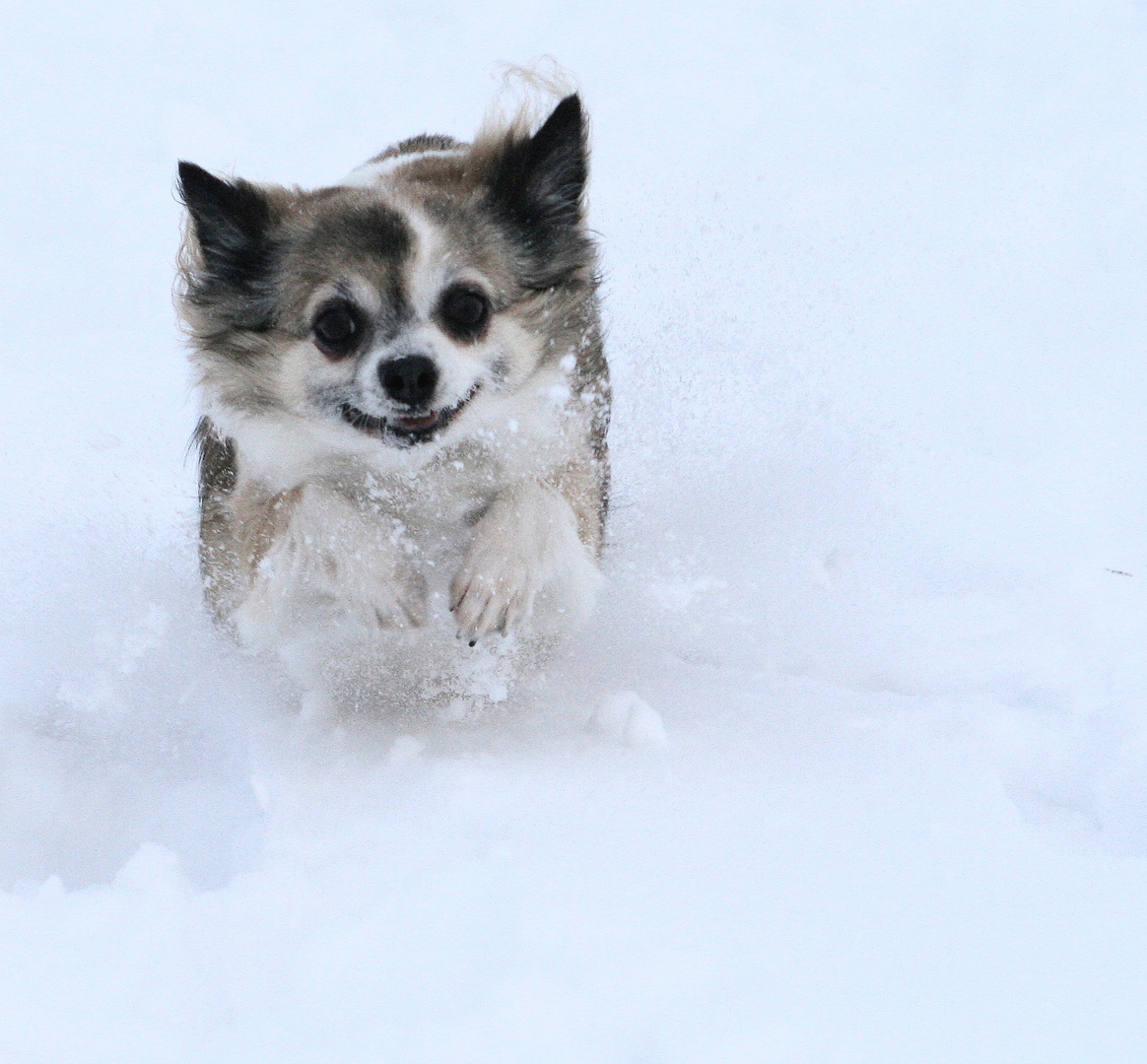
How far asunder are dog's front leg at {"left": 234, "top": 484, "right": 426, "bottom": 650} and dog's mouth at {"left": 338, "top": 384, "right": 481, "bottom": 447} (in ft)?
0.62

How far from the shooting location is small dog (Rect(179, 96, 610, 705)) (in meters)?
2.88

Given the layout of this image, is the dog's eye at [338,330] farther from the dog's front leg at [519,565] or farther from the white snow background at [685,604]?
the white snow background at [685,604]

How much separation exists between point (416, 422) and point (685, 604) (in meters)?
1.16

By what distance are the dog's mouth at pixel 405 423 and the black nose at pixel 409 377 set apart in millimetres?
70

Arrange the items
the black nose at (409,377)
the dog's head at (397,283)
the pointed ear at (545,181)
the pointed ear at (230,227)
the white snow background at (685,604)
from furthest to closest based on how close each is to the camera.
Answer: the pointed ear at (545,181) < the pointed ear at (230,227) < the dog's head at (397,283) < the black nose at (409,377) < the white snow background at (685,604)

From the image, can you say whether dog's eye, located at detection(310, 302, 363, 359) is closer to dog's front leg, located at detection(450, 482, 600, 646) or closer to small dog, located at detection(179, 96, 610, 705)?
small dog, located at detection(179, 96, 610, 705)

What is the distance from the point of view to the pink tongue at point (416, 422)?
2.88m

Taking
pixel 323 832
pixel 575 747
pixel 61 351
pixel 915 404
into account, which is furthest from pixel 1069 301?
pixel 61 351

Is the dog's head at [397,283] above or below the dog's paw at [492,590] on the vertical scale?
above

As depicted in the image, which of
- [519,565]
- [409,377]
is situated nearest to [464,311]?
[409,377]

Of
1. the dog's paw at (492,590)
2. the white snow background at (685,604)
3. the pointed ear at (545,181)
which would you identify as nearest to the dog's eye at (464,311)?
the pointed ear at (545,181)

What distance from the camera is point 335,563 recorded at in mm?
2867

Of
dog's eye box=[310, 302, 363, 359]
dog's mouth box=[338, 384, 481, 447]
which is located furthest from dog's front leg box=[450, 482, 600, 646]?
dog's eye box=[310, 302, 363, 359]

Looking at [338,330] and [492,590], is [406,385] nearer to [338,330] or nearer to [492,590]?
[338,330]
